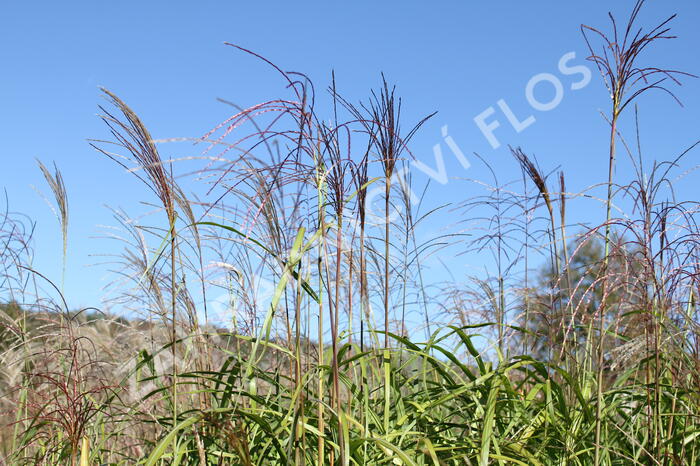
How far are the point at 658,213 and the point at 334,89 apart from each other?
136 centimetres

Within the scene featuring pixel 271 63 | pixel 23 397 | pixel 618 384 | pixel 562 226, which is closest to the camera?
pixel 271 63

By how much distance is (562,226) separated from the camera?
328cm

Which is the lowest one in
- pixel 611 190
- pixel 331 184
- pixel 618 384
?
pixel 618 384

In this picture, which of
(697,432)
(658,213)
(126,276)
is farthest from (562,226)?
(126,276)

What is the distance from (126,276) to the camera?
3.70 metres

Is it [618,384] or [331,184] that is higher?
[331,184]

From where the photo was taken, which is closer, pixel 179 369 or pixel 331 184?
pixel 331 184

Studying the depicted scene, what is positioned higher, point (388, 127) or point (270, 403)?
point (388, 127)

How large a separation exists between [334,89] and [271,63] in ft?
1.17

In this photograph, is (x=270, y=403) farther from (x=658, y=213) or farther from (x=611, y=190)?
(x=658, y=213)

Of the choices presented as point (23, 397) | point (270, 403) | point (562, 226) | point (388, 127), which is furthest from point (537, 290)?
point (23, 397)

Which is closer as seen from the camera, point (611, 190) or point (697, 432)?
point (611, 190)

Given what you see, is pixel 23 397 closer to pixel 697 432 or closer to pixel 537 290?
pixel 537 290

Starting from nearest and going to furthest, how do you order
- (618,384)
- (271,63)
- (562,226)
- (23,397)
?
(271,63) < (618,384) < (562,226) < (23,397)
